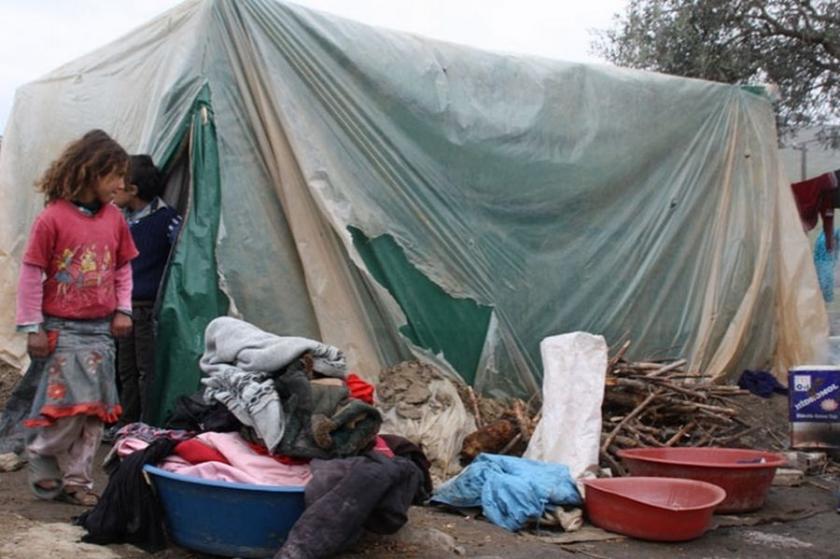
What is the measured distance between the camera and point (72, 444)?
471cm

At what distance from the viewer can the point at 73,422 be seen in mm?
4625

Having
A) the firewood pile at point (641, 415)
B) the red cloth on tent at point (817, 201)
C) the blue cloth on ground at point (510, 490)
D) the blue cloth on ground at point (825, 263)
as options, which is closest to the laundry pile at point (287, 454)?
the blue cloth on ground at point (510, 490)

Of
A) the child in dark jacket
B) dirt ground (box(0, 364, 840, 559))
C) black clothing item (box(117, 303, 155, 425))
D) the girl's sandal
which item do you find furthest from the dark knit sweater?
the girl's sandal

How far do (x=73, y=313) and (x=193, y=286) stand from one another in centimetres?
125

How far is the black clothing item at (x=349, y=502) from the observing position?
3795 millimetres

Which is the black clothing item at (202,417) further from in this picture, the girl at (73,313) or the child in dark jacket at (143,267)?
the child in dark jacket at (143,267)

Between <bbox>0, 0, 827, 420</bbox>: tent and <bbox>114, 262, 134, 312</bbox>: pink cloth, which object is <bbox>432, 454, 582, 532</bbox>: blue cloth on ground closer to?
<bbox>0, 0, 827, 420</bbox>: tent

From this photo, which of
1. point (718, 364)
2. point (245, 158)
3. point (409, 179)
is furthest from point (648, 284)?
point (245, 158)

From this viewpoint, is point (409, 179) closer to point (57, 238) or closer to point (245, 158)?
point (245, 158)

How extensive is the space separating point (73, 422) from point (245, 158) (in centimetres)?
213

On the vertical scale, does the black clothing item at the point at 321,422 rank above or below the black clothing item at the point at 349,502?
above

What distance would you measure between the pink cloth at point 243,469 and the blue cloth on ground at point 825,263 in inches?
303

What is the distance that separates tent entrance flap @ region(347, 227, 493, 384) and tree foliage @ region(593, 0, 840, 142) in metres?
5.01

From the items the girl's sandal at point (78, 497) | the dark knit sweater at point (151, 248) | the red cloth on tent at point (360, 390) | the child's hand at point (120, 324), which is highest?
the dark knit sweater at point (151, 248)
